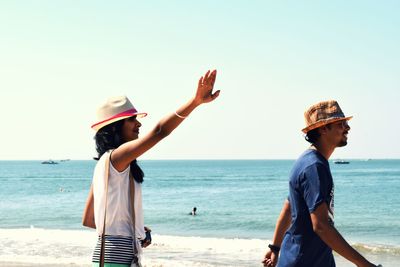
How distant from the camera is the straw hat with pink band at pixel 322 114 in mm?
4004

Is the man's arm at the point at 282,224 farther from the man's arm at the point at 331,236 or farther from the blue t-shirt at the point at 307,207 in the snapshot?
the man's arm at the point at 331,236

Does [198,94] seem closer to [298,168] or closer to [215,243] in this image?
[298,168]

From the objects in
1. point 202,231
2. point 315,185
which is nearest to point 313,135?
point 315,185

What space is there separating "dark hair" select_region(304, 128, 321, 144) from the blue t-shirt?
0.12 meters

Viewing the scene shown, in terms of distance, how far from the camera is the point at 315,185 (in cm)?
376

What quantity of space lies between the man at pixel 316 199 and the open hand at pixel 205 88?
104 cm

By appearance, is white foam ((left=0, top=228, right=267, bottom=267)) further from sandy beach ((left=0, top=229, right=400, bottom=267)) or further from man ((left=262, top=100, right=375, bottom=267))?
man ((left=262, top=100, right=375, bottom=267))

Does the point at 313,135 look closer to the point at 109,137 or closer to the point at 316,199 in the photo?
the point at 316,199

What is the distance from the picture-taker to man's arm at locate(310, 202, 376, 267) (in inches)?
142

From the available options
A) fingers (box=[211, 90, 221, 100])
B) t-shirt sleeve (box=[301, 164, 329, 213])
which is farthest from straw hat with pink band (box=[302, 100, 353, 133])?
fingers (box=[211, 90, 221, 100])

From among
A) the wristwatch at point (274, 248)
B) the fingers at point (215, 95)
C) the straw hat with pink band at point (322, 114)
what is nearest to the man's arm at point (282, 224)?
the wristwatch at point (274, 248)

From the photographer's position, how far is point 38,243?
19109 mm

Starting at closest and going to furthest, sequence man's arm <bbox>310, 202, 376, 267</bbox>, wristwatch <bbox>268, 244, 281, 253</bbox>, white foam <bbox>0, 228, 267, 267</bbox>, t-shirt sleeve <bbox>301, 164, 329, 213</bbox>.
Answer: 1. man's arm <bbox>310, 202, 376, 267</bbox>
2. t-shirt sleeve <bbox>301, 164, 329, 213</bbox>
3. wristwatch <bbox>268, 244, 281, 253</bbox>
4. white foam <bbox>0, 228, 267, 267</bbox>

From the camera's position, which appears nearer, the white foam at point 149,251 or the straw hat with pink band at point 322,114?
the straw hat with pink band at point 322,114
